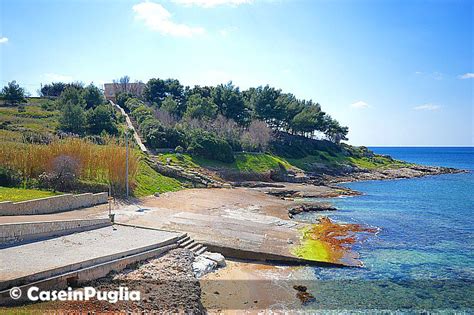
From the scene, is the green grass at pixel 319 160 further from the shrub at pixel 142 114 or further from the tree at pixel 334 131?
the shrub at pixel 142 114

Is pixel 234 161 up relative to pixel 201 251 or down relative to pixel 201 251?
up

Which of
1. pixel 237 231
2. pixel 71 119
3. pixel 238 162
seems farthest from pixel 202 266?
pixel 71 119

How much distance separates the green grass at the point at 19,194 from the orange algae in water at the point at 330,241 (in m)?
13.2

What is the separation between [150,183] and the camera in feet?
100

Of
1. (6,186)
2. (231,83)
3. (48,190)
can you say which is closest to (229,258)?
(48,190)

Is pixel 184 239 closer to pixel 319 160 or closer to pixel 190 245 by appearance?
pixel 190 245

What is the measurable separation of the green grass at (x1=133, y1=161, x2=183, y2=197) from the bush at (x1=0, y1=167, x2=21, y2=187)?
7477 millimetres

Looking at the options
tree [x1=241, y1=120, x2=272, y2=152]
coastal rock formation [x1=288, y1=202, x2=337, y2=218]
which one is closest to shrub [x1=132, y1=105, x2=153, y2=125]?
tree [x1=241, y1=120, x2=272, y2=152]

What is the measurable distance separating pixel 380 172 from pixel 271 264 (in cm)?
5624

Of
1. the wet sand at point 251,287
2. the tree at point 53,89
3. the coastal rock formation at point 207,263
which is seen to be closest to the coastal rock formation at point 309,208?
the wet sand at point 251,287

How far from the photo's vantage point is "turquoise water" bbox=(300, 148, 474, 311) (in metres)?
13.6

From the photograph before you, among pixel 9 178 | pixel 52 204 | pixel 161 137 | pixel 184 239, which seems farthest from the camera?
pixel 161 137

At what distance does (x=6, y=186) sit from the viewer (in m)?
21.2

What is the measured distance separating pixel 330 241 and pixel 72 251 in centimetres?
1367
